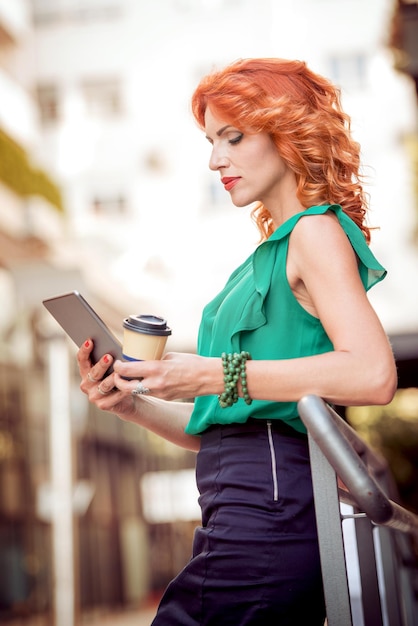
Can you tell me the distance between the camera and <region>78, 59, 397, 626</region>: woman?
1.56 meters

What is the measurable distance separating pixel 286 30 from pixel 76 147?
5.26 meters

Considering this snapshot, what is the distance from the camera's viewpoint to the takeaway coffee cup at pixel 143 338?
1.60 metres

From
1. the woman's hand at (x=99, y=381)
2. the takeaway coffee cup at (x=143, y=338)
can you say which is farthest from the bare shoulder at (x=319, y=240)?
the woman's hand at (x=99, y=381)

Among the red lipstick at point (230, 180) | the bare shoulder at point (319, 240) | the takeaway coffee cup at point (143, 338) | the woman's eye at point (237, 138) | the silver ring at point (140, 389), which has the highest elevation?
the woman's eye at point (237, 138)

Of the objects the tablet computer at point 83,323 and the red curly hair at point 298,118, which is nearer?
the tablet computer at point 83,323

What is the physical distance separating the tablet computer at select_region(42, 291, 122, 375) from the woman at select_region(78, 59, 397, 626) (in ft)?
0.06

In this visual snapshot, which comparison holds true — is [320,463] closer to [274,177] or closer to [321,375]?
[321,375]

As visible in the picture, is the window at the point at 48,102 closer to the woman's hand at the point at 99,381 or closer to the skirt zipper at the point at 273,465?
the woman's hand at the point at 99,381

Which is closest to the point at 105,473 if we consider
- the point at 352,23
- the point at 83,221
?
the point at 83,221

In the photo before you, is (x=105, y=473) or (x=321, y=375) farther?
(x=105, y=473)

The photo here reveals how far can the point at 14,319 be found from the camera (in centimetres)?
1100

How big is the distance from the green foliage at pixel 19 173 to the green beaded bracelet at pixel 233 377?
916 cm

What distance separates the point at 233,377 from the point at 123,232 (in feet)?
55.6

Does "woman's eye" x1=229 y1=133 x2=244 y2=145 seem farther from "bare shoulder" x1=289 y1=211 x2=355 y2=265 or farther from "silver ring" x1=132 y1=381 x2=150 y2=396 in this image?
"silver ring" x1=132 y1=381 x2=150 y2=396
